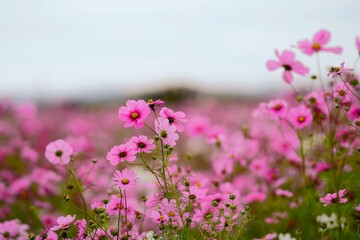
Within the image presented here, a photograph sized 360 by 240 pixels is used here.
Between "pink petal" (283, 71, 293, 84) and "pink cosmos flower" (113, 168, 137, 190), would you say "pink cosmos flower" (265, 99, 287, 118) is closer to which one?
"pink petal" (283, 71, 293, 84)

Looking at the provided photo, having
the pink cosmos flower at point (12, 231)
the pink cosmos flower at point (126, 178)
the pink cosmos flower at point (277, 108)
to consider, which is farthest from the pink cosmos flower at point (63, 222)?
the pink cosmos flower at point (277, 108)

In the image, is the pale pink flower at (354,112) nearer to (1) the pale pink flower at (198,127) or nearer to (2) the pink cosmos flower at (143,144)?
(2) the pink cosmos flower at (143,144)

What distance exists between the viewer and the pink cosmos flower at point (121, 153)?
159 cm

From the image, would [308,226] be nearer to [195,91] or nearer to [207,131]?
[207,131]

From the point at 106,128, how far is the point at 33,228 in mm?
4451

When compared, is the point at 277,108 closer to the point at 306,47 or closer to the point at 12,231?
the point at 306,47

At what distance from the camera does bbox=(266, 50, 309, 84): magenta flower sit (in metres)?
2.04

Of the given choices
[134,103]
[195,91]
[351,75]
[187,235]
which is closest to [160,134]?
[134,103]

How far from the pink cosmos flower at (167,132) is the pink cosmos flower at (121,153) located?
124mm

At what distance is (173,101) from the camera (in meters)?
11.9

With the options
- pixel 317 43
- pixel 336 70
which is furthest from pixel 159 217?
pixel 317 43

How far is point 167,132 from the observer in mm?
1550

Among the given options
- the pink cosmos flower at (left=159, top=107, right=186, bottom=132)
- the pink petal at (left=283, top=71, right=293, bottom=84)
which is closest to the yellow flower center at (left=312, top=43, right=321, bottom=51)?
the pink petal at (left=283, top=71, right=293, bottom=84)

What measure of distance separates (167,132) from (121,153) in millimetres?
195
